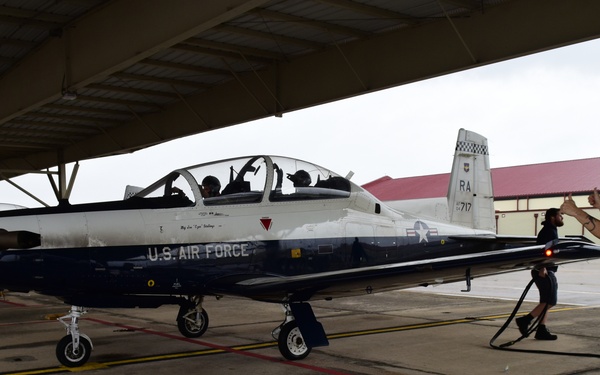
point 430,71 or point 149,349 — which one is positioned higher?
point 430,71

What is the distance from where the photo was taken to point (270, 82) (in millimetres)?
13883

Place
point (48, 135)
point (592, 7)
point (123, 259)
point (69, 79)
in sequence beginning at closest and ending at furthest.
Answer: point (123, 259), point (592, 7), point (69, 79), point (48, 135)

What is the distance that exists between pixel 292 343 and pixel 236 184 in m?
1.87

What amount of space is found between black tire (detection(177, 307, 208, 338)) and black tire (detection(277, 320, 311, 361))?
207cm

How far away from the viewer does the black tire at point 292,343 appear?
712cm

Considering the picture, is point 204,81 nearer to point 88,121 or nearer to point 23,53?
point 23,53

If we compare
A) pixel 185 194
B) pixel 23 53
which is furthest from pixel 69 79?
pixel 185 194

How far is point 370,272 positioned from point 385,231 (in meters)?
1.76

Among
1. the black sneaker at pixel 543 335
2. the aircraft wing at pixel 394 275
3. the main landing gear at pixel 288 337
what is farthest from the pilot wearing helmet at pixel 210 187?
the black sneaker at pixel 543 335

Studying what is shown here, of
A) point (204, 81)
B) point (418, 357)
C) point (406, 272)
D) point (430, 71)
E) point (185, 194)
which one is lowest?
point (418, 357)

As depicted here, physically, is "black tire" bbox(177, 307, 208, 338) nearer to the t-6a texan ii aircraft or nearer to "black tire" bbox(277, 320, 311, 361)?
the t-6a texan ii aircraft

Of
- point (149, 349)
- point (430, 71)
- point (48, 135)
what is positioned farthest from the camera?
point (48, 135)

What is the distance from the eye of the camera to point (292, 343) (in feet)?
23.5

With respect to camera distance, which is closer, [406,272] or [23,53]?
[406,272]
